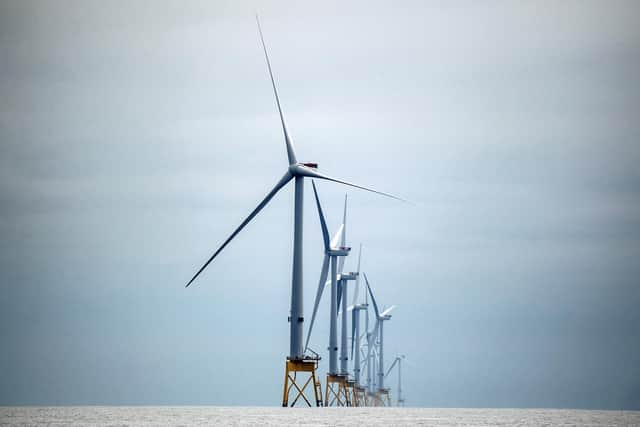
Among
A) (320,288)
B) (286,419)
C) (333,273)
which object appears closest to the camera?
(286,419)

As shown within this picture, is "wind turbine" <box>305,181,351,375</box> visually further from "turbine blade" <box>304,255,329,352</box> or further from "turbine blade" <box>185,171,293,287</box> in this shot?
"turbine blade" <box>185,171,293,287</box>

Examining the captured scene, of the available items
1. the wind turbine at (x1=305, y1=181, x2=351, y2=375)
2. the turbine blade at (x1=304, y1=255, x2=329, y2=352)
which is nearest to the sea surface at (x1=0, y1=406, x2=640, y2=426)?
the turbine blade at (x1=304, y1=255, x2=329, y2=352)

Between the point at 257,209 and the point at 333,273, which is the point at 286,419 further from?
the point at 333,273

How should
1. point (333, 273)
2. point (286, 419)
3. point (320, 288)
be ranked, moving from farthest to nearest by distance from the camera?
point (333, 273) → point (320, 288) → point (286, 419)

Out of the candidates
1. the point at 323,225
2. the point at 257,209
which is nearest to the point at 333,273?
the point at 323,225

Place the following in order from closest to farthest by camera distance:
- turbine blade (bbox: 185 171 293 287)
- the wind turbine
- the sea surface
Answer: the sea surface → turbine blade (bbox: 185 171 293 287) → the wind turbine

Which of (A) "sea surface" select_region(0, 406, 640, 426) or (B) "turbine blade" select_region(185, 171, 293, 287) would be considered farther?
(B) "turbine blade" select_region(185, 171, 293, 287)

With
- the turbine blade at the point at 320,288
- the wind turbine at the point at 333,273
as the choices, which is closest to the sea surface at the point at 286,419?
the turbine blade at the point at 320,288

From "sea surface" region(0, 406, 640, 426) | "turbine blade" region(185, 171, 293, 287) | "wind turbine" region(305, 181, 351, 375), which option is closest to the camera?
"sea surface" region(0, 406, 640, 426)

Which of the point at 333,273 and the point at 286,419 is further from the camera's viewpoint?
the point at 333,273

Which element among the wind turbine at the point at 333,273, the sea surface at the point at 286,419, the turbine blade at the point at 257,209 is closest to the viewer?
the sea surface at the point at 286,419

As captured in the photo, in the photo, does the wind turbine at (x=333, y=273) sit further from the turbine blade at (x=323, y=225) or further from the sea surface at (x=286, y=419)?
the sea surface at (x=286, y=419)

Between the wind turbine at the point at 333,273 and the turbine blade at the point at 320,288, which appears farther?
the wind turbine at the point at 333,273

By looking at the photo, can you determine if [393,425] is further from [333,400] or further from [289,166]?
[333,400]
